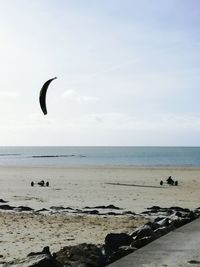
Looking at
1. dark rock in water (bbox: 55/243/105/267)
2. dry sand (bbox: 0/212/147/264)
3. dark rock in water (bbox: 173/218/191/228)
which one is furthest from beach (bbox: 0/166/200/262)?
dark rock in water (bbox: 55/243/105/267)

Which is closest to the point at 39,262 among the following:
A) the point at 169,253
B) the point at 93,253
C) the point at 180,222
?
the point at 93,253

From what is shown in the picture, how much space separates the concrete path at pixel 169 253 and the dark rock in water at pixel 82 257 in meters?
0.30

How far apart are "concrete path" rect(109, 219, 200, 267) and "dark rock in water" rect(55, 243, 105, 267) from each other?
0.99 feet

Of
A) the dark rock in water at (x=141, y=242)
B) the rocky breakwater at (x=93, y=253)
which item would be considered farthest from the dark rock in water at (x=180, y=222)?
the dark rock in water at (x=141, y=242)

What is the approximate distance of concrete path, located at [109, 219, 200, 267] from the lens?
25.3ft

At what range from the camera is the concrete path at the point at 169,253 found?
25.3ft

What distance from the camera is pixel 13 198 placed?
79.9 ft

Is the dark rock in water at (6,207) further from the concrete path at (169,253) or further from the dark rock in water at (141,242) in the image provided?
the dark rock in water at (141,242)

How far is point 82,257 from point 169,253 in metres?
1.61

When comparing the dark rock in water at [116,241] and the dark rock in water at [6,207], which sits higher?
the dark rock in water at [116,241]

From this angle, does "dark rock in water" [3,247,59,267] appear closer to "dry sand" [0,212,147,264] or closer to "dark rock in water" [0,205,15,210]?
"dry sand" [0,212,147,264]

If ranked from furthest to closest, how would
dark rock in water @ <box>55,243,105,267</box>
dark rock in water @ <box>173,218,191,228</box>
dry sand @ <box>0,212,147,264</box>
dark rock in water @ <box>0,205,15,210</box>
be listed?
dark rock in water @ <box>0,205,15,210</box> < dark rock in water @ <box>173,218,191,228</box> < dry sand @ <box>0,212,147,264</box> < dark rock in water @ <box>55,243,105,267</box>

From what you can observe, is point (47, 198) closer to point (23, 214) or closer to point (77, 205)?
point (77, 205)

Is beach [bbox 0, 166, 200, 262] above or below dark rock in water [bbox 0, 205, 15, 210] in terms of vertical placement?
above
